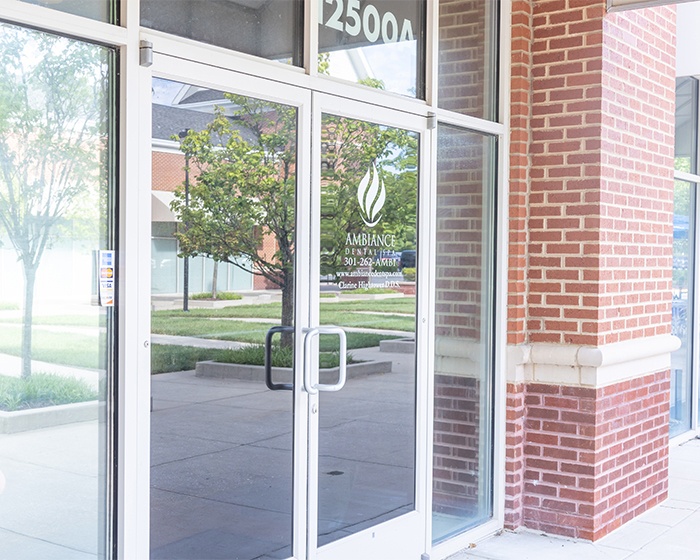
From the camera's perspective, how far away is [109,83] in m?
3.38

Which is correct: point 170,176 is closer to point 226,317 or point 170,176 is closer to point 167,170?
point 167,170

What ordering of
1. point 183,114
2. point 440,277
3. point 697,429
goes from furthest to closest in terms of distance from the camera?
point 697,429
point 440,277
point 183,114

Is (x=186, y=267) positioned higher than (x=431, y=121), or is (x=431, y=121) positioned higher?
(x=431, y=121)

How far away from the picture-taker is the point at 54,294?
3209 millimetres

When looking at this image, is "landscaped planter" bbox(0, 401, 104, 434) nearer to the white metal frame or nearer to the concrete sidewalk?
the white metal frame

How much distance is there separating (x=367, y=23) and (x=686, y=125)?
528 centimetres

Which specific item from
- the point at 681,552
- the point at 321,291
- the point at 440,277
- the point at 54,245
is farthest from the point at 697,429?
the point at 54,245

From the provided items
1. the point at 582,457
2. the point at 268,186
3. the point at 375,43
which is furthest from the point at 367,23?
the point at 582,457

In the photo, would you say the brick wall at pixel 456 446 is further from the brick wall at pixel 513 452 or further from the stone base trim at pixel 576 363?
the stone base trim at pixel 576 363

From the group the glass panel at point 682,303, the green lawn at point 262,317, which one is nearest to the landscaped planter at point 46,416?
the green lawn at point 262,317

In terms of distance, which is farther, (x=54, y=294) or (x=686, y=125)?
(x=686, y=125)

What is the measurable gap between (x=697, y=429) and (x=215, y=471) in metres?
6.53

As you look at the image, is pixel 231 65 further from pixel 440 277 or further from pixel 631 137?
pixel 631 137

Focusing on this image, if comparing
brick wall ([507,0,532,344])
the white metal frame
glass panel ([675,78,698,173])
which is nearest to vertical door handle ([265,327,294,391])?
the white metal frame
